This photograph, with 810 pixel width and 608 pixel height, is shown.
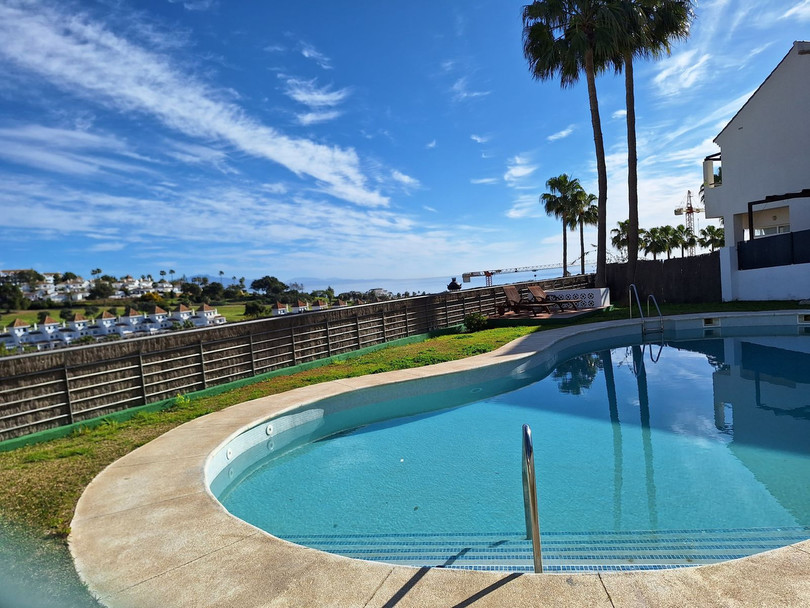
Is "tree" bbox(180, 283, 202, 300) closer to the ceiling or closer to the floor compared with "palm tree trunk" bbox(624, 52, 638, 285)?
closer to the floor

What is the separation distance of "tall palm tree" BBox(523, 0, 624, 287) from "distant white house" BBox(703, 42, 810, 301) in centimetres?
537

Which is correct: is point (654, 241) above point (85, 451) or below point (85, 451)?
above

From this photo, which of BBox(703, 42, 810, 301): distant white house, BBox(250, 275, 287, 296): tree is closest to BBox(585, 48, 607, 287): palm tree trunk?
BBox(703, 42, 810, 301): distant white house

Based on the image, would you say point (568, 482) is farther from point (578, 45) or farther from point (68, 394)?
point (578, 45)

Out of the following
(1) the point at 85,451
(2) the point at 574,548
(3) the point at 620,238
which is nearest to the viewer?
(2) the point at 574,548

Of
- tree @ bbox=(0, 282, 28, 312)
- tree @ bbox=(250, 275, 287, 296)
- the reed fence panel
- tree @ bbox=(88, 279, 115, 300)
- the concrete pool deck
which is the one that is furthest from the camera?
tree @ bbox=(250, 275, 287, 296)

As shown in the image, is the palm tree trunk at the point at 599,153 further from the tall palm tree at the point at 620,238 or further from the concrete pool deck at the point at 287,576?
the tall palm tree at the point at 620,238

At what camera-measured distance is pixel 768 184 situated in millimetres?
20438

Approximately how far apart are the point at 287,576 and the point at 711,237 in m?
70.7

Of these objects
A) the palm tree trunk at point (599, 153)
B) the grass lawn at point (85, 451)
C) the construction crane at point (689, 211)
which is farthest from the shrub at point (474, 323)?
the construction crane at point (689, 211)

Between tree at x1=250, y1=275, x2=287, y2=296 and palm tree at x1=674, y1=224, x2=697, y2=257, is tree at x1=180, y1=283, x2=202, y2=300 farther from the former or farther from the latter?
palm tree at x1=674, y1=224, x2=697, y2=257

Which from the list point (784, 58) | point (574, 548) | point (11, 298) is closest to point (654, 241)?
point (784, 58)

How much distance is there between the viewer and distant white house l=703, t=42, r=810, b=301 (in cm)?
1711

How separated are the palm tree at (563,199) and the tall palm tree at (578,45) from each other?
17.7 metres
